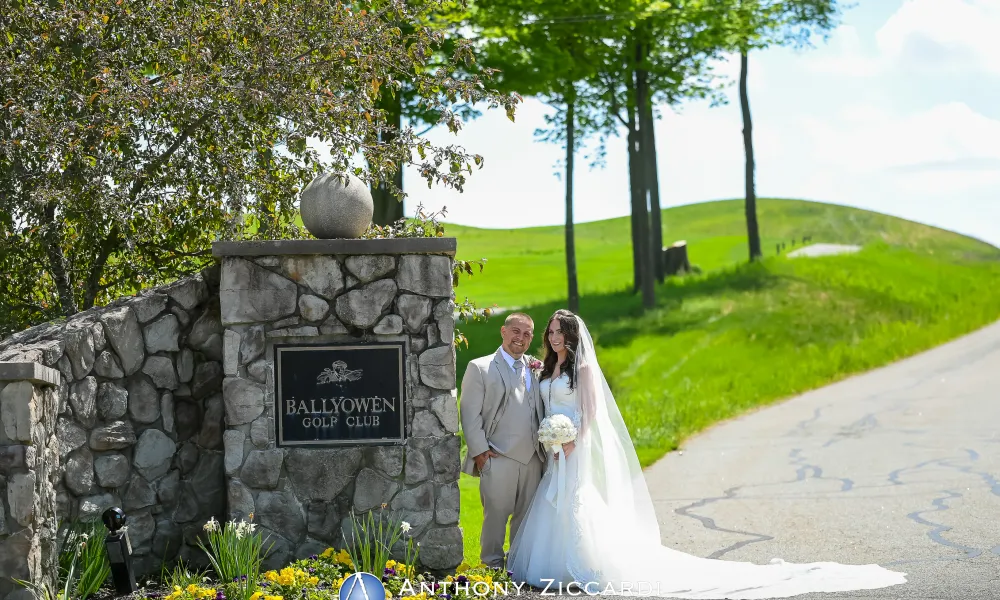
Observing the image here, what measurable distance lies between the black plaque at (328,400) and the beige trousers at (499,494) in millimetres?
795

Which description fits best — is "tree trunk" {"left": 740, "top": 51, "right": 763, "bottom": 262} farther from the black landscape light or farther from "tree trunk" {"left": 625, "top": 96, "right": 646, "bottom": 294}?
the black landscape light

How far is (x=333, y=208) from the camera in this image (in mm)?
7594

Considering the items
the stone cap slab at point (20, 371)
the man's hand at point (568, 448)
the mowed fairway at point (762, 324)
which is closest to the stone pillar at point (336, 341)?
the man's hand at point (568, 448)

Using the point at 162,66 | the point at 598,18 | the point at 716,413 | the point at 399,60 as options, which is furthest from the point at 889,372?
the point at 162,66

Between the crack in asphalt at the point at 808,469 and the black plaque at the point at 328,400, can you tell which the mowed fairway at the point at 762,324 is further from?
the black plaque at the point at 328,400

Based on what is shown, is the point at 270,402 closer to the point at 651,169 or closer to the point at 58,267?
the point at 58,267

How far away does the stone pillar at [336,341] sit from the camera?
746 cm

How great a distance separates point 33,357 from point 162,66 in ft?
14.1

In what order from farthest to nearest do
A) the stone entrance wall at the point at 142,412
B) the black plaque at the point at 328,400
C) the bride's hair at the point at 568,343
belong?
the bride's hair at the point at 568,343 → the black plaque at the point at 328,400 → the stone entrance wall at the point at 142,412

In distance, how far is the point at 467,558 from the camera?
8734 millimetres

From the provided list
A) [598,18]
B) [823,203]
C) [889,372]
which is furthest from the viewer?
[823,203]

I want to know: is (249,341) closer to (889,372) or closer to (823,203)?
(889,372)

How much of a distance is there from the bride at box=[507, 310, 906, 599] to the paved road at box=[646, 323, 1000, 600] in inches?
19.3

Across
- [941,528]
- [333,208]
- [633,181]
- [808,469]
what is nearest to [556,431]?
[333,208]
